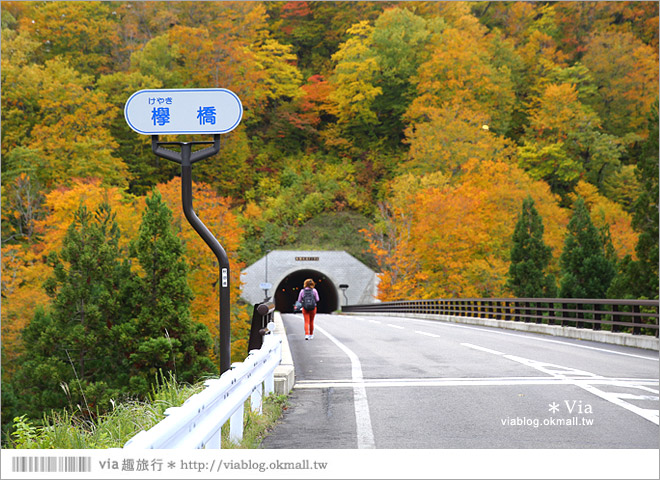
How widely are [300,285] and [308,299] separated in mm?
59339

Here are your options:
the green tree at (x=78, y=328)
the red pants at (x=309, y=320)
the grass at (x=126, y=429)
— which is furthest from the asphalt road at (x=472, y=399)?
the green tree at (x=78, y=328)

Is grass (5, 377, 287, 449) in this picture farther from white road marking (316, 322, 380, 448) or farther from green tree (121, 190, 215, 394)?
green tree (121, 190, 215, 394)

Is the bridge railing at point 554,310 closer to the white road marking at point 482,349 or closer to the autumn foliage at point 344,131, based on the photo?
the white road marking at point 482,349

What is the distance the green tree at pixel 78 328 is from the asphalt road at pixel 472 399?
25065 mm

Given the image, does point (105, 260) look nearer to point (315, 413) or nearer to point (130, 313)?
point (130, 313)

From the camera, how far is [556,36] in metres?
77.6

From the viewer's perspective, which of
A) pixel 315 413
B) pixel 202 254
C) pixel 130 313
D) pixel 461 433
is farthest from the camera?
pixel 202 254

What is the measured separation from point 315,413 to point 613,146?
2304 inches

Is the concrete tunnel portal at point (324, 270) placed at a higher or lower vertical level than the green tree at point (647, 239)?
lower

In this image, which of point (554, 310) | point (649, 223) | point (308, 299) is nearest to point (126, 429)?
point (308, 299)

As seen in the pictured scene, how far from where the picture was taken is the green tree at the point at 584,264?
28750 millimetres

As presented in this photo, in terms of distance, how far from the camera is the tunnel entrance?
64.1m

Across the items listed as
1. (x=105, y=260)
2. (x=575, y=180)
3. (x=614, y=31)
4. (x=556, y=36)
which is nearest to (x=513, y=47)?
(x=556, y=36)

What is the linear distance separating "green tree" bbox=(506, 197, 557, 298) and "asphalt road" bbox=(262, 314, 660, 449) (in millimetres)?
20416
